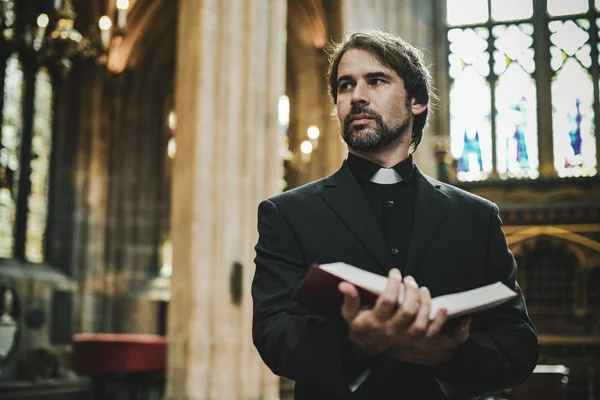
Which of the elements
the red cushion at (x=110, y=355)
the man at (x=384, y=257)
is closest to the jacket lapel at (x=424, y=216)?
the man at (x=384, y=257)

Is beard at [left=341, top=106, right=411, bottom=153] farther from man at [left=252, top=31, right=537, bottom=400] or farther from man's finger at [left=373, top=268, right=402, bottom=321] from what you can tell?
man's finger at [left=373, top=268, right=402, bottom=321]

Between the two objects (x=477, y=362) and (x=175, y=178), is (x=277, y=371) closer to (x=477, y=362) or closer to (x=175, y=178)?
(x=477, y=362)

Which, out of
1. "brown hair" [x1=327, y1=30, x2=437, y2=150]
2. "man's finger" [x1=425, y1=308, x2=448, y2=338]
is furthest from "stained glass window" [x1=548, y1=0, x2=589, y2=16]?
"man's finger" [x1=425, y1=308, x2=448, y2=338]

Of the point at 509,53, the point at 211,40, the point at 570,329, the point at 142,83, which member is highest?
the point at 509,53

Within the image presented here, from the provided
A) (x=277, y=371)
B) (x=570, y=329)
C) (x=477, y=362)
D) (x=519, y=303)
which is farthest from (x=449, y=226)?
(x=570, y=329)

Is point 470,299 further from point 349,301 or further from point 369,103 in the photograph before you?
point 369,103

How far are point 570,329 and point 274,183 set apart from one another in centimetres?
723

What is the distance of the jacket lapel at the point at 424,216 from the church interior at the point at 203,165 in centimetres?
569

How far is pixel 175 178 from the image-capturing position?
300 inches

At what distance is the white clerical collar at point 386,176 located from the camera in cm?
177

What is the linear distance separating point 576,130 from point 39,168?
31.5 ft

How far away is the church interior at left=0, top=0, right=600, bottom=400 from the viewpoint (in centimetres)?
757

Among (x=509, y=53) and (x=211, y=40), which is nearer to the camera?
(x=211, y=40)

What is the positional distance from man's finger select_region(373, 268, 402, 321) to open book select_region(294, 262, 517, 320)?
17 millimetres
